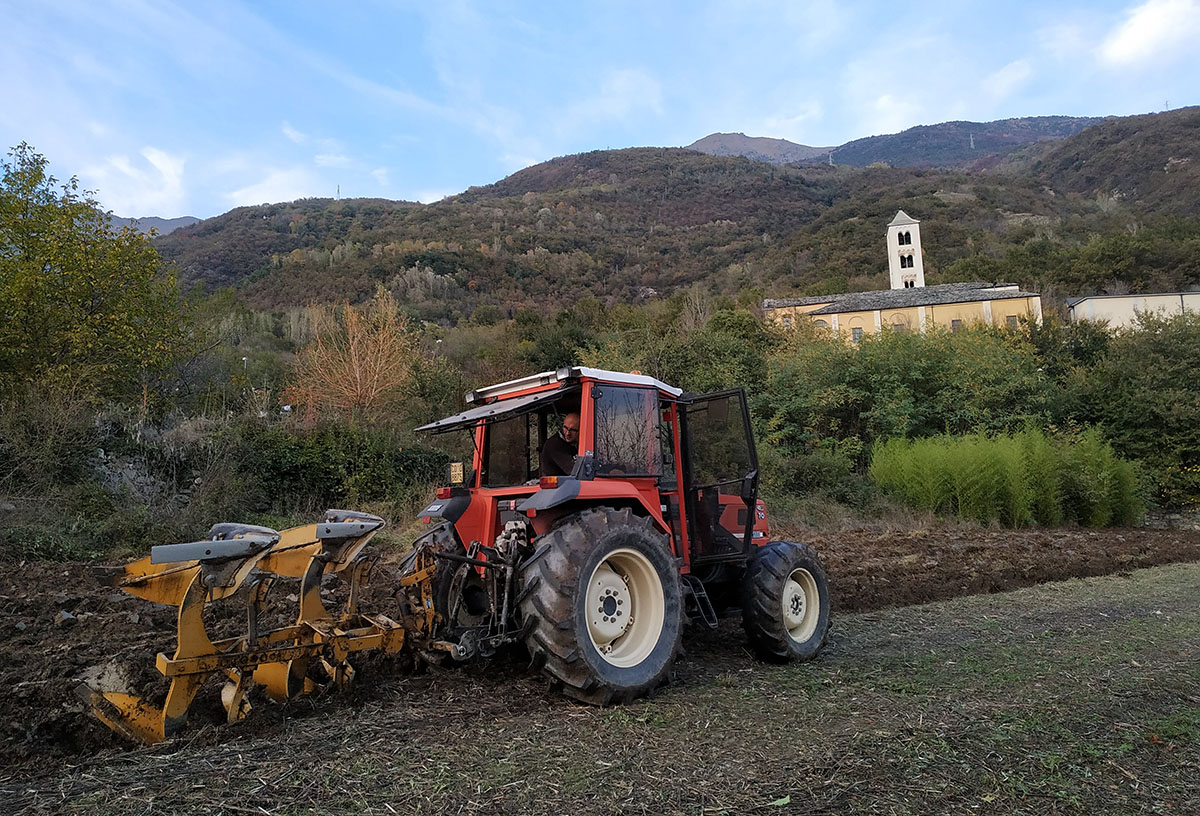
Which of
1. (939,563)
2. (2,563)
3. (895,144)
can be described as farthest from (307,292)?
(895,144)

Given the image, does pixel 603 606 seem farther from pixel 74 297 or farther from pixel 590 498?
pixel 74 297

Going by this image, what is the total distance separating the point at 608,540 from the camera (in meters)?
4.39

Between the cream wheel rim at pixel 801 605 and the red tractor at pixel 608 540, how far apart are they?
10mm

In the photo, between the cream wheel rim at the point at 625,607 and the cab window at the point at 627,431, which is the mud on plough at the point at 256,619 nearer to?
the cream wheel rim at the point at 625,607

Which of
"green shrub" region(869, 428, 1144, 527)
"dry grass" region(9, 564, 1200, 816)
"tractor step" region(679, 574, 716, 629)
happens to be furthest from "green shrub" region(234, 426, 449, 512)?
"green shrub" region(869, 428, 1144, 527)

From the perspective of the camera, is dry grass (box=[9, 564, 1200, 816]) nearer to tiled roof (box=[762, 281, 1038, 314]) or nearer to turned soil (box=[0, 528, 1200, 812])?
turned soil (box=[0, 528, 1200, 812])

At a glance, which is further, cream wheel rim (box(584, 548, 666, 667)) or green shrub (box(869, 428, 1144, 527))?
green shrub (box(869, 428, 1144, 527))

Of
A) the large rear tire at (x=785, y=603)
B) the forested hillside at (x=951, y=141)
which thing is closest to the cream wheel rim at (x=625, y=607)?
the large rear tire at (x=785, y=603)

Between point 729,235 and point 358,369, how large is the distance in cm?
7653

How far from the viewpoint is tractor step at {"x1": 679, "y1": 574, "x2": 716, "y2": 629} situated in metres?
5.23

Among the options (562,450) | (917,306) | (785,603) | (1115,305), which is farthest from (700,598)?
(1115,305)

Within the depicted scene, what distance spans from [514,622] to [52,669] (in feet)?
9.57

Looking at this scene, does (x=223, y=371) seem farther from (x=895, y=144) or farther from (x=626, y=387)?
(x=895, y=144)

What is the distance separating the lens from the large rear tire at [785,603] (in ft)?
17.8
